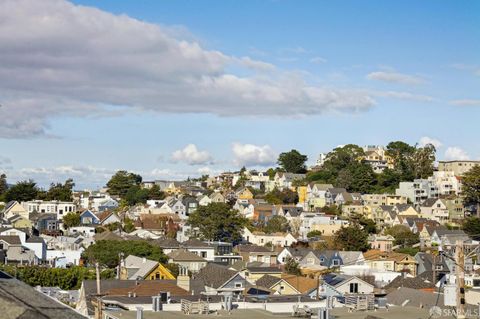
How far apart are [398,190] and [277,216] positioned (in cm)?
2676

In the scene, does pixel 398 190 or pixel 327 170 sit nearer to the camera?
pixel 398 190

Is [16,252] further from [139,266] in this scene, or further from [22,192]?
[22,192]

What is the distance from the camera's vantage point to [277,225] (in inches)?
3733

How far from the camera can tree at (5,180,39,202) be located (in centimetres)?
10981

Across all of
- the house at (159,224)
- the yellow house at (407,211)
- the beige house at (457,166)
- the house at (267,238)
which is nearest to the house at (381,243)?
the house at (267,238)

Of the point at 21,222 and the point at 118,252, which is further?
the point at 21,222

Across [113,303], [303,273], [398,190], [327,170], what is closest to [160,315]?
[113,303]

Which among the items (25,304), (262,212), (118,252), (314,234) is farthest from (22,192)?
(25,304)

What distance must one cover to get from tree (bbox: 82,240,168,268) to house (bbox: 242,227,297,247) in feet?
83.5

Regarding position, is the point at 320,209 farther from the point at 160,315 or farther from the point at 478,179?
the point at 160,315

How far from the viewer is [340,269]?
64.5 m

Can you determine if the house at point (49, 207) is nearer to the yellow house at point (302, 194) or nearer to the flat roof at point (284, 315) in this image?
the yellow house at point (302, 194)

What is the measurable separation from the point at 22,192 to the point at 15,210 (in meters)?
11.6

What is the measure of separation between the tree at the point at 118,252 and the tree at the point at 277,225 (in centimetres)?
3286
